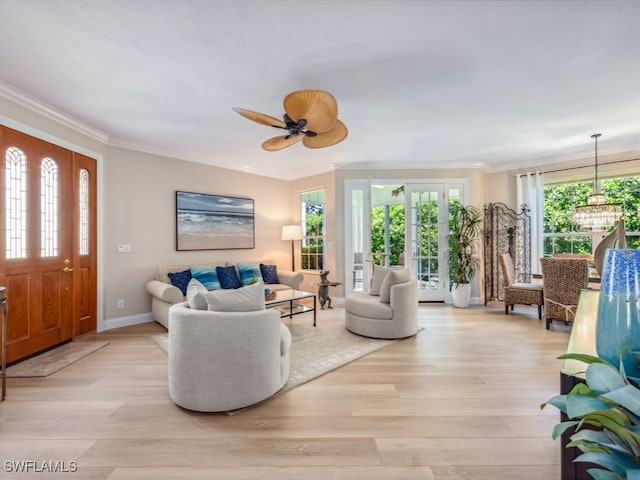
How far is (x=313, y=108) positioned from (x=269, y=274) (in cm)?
352

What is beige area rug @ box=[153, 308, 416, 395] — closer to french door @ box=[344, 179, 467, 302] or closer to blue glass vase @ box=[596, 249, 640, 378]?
french door @ box=[344, 179, 467, 302]

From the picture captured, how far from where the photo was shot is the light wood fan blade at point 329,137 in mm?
2822

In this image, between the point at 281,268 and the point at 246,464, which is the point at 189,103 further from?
the point at 281,268

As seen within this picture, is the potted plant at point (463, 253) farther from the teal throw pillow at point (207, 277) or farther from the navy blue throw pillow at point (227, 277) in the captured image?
the teal throw pillow at point (207, 277)

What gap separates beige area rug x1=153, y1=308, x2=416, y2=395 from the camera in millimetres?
2750

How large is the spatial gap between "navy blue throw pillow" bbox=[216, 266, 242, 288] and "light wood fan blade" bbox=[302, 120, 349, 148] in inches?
106

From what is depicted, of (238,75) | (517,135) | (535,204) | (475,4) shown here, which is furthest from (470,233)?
(238,75)

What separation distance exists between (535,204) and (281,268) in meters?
4.84

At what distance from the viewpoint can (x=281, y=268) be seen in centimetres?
648

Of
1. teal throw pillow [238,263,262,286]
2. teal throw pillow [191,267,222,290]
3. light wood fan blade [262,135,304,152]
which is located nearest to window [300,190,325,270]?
teal throw pillow [238,263,262,286]

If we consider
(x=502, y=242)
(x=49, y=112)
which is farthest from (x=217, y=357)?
(x=502, y=242)

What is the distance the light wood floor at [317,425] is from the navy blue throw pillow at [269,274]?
2512 millimetres

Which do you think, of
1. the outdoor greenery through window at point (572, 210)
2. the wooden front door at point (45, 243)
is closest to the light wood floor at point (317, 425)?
the wooden front door at point (45, 243)

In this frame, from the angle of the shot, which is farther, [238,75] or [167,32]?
[238,75]
